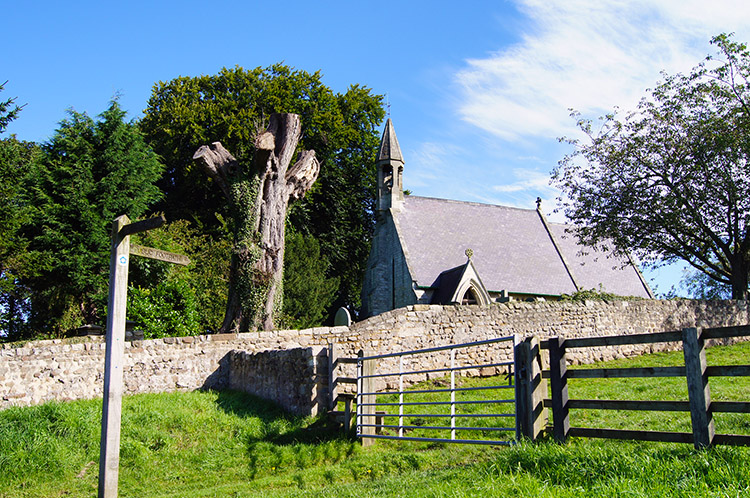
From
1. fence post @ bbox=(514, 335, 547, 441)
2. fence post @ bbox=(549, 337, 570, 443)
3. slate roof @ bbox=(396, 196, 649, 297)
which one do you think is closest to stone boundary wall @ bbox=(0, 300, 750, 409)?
fence post @ bbox=(514, 335, 547, 441)

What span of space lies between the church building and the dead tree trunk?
966cm

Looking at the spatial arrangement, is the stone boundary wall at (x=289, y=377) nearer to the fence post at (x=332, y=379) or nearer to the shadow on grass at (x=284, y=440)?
the fence post at (x=332, y=379)

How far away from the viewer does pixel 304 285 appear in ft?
82.7

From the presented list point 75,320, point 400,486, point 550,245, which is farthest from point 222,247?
point 400,486

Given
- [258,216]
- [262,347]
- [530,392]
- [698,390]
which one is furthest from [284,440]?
[258,216]

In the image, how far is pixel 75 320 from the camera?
20297mm

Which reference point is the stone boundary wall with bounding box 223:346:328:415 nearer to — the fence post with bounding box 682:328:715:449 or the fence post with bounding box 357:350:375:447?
the fence post with bounding box 357:350:375:447

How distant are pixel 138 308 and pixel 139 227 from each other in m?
11.2

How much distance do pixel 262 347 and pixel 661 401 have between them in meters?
10.9

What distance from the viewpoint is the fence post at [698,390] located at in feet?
17.3

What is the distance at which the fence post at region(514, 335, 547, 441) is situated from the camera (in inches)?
260

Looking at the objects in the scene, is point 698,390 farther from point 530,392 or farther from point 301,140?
point 301,140

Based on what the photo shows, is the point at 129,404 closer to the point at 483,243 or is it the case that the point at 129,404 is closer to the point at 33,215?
the point at 33,215

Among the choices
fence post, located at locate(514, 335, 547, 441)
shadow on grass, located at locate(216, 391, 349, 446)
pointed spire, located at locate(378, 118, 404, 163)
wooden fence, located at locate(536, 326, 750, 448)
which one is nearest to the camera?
wooden fence, located at locate(536, 326, 750, 448)
